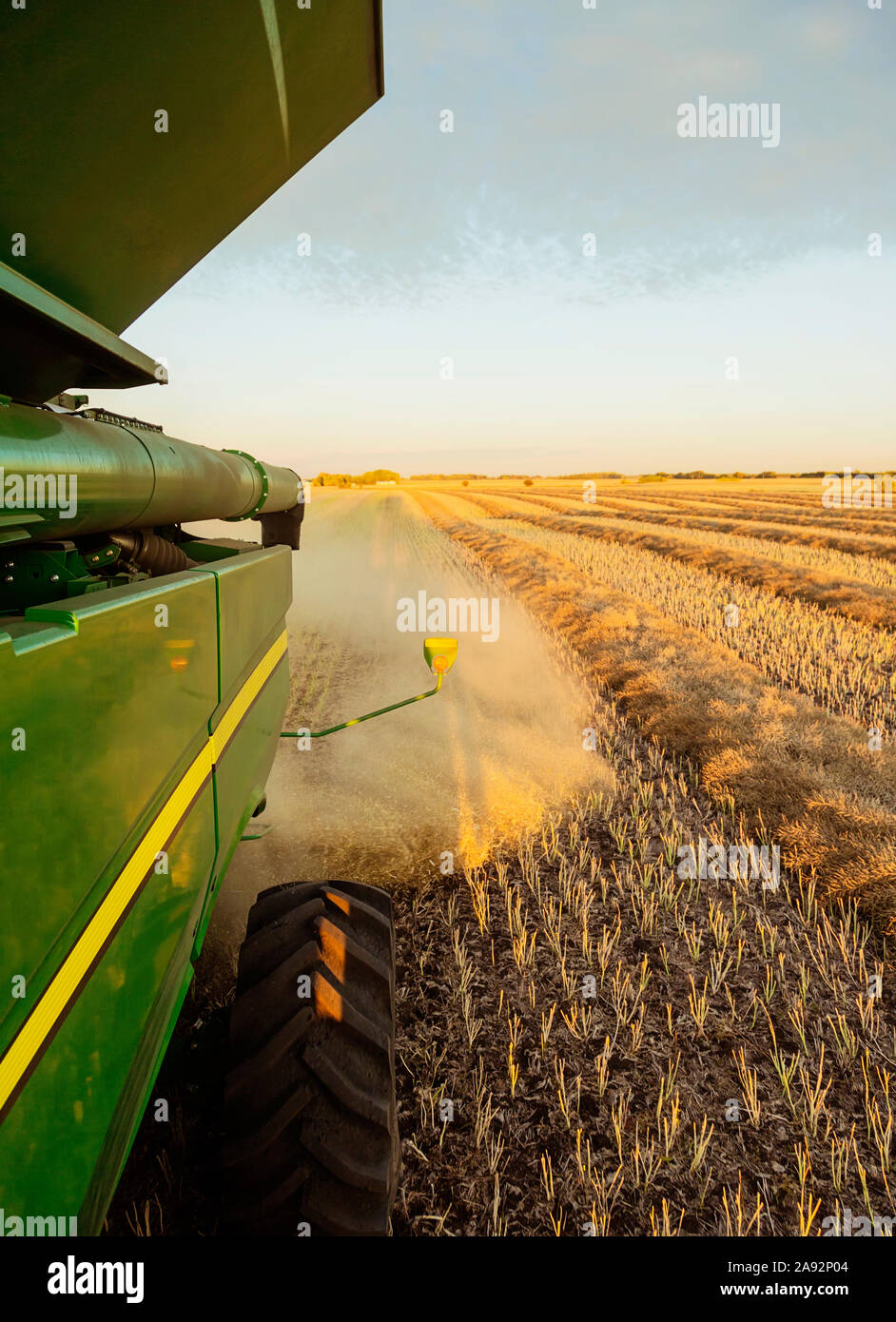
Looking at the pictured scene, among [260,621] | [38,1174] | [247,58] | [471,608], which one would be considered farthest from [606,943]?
[471,608]

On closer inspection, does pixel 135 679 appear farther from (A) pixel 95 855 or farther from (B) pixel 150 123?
(B) pixel 150 123

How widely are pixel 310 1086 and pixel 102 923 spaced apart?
0.71m

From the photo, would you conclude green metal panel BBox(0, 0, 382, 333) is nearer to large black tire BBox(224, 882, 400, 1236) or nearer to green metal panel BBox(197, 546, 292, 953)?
green metal panel BBox(197, 546, 292, 953)

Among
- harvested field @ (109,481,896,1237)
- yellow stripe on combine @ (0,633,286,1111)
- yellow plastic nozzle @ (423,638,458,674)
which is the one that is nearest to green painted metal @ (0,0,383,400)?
yellow stripe on combine @ (0,633,286,1111)

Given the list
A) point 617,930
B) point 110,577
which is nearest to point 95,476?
point 110,577

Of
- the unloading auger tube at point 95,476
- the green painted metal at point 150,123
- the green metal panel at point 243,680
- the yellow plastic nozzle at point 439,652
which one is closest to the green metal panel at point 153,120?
the green painted metal at point 150,123

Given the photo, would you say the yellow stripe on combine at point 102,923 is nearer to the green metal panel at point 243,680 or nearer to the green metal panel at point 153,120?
the green metal panel at point 243,680

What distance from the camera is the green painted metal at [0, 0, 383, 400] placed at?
1.38 meters

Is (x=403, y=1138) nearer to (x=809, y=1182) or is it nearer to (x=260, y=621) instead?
(x=809, y=1182)

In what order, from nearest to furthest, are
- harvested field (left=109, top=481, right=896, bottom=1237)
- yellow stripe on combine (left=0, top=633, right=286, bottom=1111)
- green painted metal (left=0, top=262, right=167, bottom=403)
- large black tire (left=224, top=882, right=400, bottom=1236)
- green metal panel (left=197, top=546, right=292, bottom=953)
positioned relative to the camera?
1. yellow stripe on combine (left=0, top=633, right=286, bottom=1111)
2. green painted metal (left=0, top=262, right=167, bottom=403)
3. large black tire (left=224, top=882, right=400, bottom=1236)
4. green metal panel (left=197, top=546, right=292, bottom=953)
5. harvested field (left=109, top=481, right=896, bottom=1237)

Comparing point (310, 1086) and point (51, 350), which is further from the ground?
point (51, 350)

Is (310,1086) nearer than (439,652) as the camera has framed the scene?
Yes

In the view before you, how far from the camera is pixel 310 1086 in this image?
146 centimetres

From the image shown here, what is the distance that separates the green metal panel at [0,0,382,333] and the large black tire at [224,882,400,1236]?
149cm
